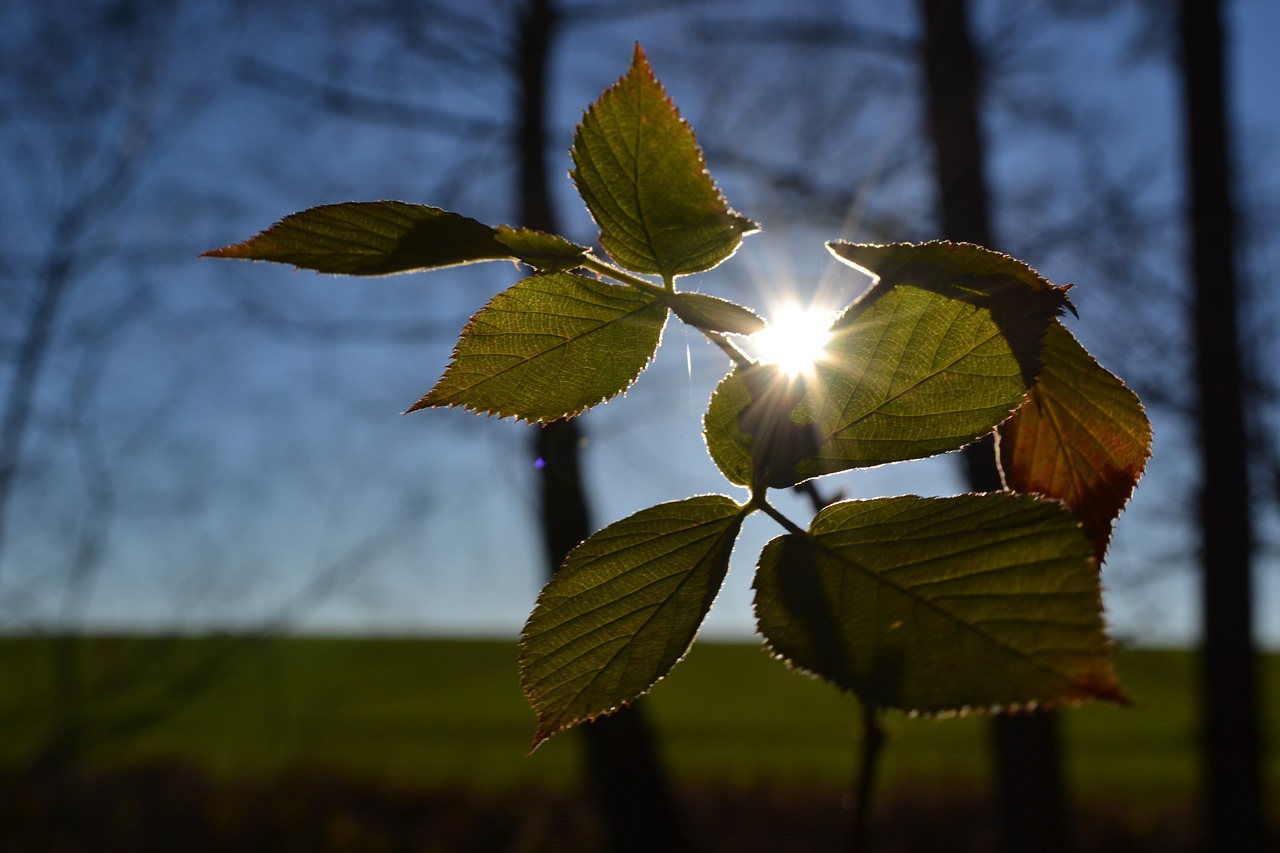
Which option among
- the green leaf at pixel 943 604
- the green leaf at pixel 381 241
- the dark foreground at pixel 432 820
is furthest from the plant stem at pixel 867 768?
the dark foreground at pixel 432 820

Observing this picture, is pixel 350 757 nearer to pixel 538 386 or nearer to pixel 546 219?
pixel 546 219

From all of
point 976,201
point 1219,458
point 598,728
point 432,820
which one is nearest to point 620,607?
point 976,201

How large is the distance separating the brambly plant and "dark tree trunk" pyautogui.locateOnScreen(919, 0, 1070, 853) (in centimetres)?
143

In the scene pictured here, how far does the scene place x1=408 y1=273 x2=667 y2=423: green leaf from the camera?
0.87 feet

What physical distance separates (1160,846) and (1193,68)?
361 cm

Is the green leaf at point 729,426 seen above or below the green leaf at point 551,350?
below

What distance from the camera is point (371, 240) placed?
0.25 m

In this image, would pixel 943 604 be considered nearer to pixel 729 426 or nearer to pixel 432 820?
pixel 729 426

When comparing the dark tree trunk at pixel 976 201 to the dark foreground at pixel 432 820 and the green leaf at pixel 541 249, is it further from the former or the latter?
the dark foreground at pixel 432 820

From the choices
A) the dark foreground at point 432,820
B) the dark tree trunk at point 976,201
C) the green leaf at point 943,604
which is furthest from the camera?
the dark foreground at point 432,820

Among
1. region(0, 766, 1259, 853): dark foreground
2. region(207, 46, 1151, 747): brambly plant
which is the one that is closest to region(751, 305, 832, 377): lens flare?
region(207, 46, 1151, 747): brambly plant

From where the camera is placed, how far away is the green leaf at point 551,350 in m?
0.26

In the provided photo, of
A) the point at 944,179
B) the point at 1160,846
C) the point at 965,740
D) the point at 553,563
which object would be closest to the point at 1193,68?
the point at 944,179

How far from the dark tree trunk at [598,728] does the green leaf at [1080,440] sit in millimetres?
2558
